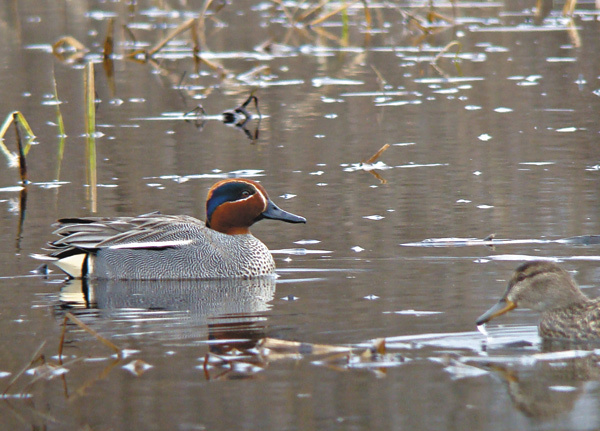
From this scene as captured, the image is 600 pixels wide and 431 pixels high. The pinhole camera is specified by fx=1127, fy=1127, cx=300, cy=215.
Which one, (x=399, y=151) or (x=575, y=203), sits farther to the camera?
(x=399, y=151)

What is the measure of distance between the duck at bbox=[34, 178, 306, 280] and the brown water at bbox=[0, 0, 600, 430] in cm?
18

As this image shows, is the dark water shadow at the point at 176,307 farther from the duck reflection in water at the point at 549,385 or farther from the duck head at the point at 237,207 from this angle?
the duck reflection in water at the point at 549,385

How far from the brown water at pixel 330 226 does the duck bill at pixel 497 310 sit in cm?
13

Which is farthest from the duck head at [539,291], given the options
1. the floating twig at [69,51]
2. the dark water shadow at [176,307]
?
the floating twig at [69,51]

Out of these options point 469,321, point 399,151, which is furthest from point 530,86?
point 469,321

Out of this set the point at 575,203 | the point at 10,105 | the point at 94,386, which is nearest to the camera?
the point at 94,386

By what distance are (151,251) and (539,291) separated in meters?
3.18

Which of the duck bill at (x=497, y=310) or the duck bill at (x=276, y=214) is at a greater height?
the duck bill at (x=497, y=310)

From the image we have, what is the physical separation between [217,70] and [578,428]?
13581mm

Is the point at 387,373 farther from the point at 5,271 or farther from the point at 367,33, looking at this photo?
the point at 367,33

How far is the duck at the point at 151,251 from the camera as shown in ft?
27.0

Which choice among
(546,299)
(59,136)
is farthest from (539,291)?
(59,136)

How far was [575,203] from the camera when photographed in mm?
9453

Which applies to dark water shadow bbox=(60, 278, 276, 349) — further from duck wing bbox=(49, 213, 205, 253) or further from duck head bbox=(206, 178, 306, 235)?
duck head bbox=(206, 178, 306, 235)
